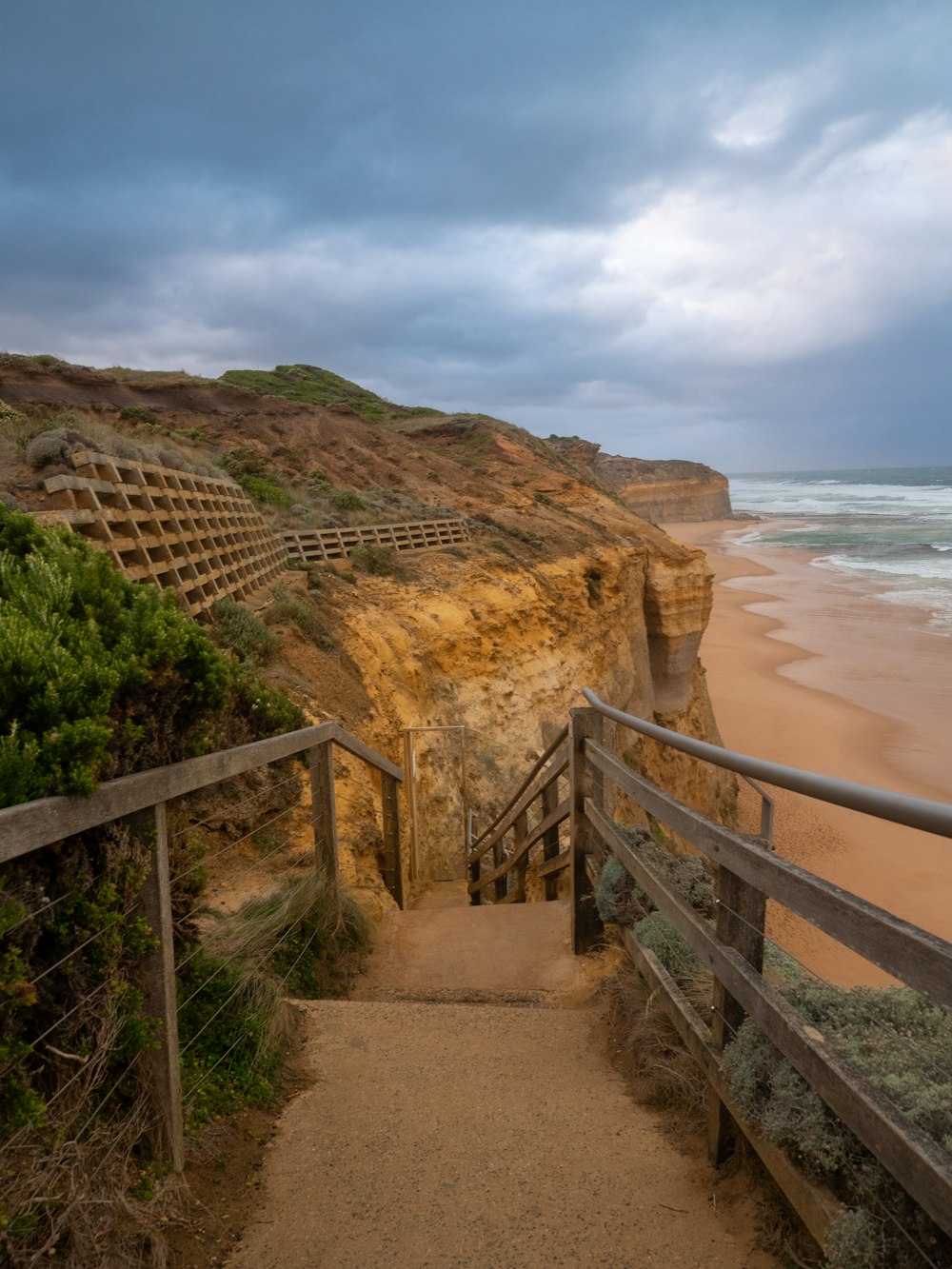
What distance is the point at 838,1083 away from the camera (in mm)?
1676

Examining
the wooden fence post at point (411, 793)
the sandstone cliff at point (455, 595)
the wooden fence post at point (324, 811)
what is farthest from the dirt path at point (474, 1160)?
the wooden fence post at point (411, 793)

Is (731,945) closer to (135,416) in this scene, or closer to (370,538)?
(370,538)

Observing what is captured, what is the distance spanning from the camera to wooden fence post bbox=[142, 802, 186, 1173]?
84.5 inches

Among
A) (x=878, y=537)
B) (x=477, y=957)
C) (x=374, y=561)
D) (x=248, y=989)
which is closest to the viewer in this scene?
(x=248, y=989)

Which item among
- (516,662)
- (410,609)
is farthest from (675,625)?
(410,609)

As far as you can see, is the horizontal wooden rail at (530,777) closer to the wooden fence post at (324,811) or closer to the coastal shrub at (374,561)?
the wooden fence post at (324,811)

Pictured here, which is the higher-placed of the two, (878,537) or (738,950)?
(738,950)

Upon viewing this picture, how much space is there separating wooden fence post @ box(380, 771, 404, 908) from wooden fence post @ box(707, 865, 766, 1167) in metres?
3.84

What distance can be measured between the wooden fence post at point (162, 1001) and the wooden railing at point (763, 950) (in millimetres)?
1496

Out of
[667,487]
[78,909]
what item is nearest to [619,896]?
[78,909]

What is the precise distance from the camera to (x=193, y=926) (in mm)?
2713

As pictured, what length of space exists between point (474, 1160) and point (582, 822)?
Answer: 6.63ft

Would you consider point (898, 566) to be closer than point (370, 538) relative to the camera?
No

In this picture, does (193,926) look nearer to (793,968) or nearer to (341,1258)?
(341,1258)
